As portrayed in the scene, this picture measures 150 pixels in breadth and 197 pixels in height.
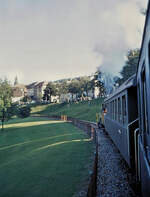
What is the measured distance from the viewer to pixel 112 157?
33.1 feet

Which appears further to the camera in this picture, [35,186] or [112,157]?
[112,157]

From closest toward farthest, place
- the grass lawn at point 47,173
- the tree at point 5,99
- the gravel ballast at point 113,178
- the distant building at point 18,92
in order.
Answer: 1. the gravel ballast at point 113,178
2. the grass lawn at point 47,173
3. the tree at point 5,99
4. the distant building at point 18,92

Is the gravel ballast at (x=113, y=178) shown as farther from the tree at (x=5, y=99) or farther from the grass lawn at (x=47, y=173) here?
the tree at (x=5, y=99)

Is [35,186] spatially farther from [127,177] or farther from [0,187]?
[127,177]

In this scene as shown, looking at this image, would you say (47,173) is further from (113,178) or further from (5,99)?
(5,99)

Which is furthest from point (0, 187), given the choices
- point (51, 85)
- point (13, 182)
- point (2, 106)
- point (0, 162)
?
point (51, 85)

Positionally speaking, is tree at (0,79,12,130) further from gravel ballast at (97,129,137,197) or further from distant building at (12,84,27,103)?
distant building at (12,84,27,103)

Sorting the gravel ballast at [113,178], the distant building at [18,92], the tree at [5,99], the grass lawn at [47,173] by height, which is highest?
the distant building at [18,92]

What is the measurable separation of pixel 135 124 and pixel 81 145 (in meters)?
9.19

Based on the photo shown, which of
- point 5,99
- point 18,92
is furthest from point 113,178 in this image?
point 18,92

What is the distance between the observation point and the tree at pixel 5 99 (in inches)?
1235

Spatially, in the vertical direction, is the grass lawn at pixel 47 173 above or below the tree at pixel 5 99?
below

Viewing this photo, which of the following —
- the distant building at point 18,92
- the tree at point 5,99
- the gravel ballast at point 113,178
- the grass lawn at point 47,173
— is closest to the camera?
the gravel ballast at point 113,178

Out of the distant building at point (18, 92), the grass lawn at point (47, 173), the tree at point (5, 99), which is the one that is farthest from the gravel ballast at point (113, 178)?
the distant building at point (18, 92)
